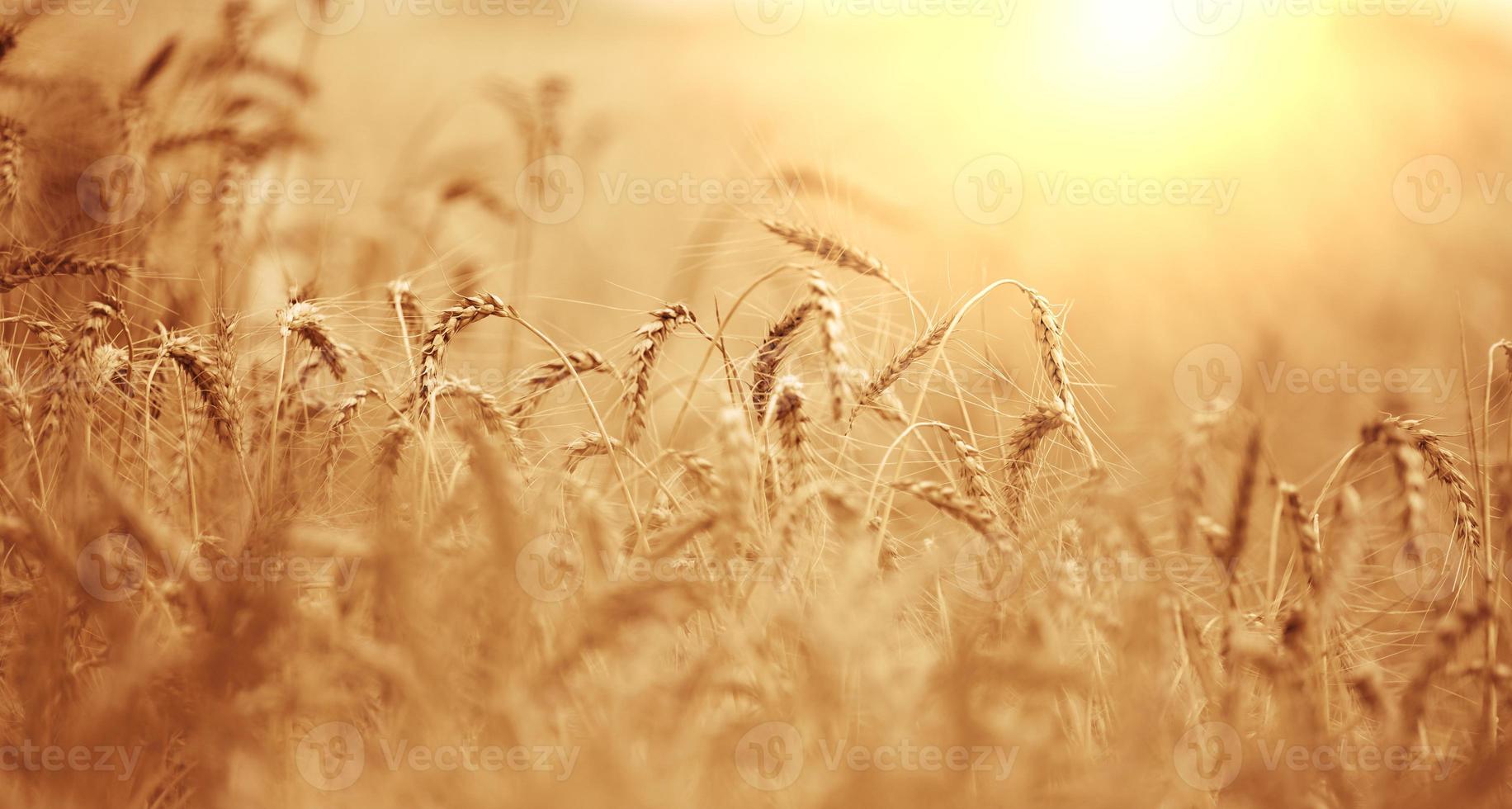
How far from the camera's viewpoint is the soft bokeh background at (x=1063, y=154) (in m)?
5.24

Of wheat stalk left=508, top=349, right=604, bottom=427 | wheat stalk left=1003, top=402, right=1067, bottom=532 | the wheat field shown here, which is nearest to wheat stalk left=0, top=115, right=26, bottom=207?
the wheat field

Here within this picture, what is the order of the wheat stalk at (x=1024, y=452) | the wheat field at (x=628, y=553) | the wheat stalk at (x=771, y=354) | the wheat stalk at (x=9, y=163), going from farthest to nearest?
the wheat stalk at (x=9, y=163) → the wheat stalk at (x=771, y=354) → the wheat stalk at (x=1024, y=452) → the wheat field at (x=628, y=553)

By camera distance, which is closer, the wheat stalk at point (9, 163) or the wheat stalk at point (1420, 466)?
the wheat stalk at point (1420, 466)

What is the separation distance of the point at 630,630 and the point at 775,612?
0.72ft

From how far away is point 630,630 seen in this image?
1.25 meters

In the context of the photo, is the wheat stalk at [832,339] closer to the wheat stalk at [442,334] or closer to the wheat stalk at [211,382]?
the wheat stalk at [442,334]

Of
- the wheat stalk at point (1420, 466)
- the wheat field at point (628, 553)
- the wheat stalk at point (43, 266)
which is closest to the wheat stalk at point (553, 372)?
the wheat field at point (628, 553)

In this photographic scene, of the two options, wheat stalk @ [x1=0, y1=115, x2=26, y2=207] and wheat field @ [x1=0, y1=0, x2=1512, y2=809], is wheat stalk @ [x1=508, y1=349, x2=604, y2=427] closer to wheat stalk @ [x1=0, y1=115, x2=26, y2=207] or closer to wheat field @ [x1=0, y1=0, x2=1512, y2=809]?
wheat field @ [x1=0, y1=0, x2=1512, y2=809]

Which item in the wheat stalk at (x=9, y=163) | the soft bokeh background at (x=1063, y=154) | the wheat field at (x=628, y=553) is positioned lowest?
the wheat field at (x=628, y=553)

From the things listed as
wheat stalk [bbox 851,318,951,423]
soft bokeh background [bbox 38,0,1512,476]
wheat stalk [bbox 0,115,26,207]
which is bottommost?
wheat stalk [bbox 851,318,951,423]

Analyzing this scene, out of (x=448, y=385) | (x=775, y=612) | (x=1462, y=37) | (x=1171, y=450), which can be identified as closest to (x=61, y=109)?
(x=448, y=385)

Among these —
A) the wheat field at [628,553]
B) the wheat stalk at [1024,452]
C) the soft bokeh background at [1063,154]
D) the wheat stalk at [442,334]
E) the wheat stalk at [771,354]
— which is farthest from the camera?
the soft bokeh background at [1063,154]

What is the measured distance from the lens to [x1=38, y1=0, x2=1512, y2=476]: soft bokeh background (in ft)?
17.2

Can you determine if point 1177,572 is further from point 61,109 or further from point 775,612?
point 61,109
